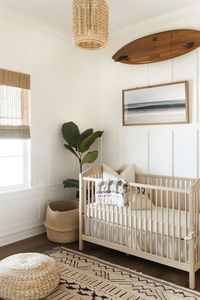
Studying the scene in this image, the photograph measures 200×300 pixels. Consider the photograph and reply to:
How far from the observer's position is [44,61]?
3678 mm

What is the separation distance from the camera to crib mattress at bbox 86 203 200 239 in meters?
2.53

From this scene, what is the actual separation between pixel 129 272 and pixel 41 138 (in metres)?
1.91

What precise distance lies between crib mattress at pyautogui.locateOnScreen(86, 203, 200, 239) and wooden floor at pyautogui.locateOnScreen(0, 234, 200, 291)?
35 centimetres

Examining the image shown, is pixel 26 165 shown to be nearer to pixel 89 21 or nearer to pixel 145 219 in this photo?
pixel 145 219

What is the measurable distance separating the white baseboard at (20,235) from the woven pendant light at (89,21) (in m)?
2.33

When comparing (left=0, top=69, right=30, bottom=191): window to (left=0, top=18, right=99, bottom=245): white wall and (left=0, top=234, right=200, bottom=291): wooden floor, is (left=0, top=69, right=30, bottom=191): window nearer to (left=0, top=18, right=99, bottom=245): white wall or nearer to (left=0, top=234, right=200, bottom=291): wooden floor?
(left=0, top=18, right=99, bottom=245): white wall

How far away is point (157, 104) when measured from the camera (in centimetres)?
354

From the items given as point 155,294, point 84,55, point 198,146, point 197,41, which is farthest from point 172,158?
point 84,55

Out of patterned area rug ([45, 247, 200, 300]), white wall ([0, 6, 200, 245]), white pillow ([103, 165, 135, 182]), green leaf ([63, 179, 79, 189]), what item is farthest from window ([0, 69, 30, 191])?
patterned area rug ([45, 247, 200, 300])

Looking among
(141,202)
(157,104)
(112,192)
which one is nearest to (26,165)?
(112,192)

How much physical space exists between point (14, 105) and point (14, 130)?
0.95 feet

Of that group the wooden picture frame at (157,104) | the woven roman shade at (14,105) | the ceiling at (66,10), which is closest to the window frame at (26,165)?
the woven roman shade at (14,105)

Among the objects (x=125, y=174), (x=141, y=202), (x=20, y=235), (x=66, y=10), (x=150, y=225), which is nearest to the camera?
(x=150, y=225)

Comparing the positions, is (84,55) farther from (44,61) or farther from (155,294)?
(155,294)
